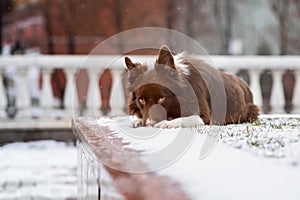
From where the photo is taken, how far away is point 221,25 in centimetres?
941

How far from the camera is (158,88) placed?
1647mm

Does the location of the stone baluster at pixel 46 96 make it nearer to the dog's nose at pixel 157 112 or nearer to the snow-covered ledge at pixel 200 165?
the dog's nose at pixel 157 112

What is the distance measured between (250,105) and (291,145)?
107 centimetres

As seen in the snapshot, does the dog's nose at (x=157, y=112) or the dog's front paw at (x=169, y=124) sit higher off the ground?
the dog's nose at (x=157, y=112)

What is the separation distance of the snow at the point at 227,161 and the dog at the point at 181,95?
1.08 feet

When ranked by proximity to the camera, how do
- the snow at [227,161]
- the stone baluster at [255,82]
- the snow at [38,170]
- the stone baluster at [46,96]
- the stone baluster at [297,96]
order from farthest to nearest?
the stone baluster at [297,96] → the stone baluster at [255,82] → the stone baluster at [46,96] → the snow at [38,170] → the snow at [227,161]

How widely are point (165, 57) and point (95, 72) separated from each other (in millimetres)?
4524

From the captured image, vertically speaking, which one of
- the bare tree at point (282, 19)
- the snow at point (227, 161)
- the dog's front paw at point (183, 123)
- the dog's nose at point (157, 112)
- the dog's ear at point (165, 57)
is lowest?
the dog's front paw at point (183, 123)

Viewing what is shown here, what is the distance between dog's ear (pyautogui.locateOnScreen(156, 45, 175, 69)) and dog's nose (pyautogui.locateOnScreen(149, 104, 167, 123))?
5.9 inches

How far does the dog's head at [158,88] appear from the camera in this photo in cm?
165

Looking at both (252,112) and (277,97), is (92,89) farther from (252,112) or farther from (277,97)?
(252,112)

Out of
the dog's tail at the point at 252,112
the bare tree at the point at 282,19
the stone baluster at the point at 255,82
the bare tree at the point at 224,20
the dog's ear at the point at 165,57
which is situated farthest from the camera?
the bare tree at the point at 224,20

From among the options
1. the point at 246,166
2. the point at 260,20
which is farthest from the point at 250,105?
the point at 260,20

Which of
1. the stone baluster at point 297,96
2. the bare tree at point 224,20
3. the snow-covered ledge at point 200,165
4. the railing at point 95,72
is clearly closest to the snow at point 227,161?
the snow-covered ledge at point 200,165
